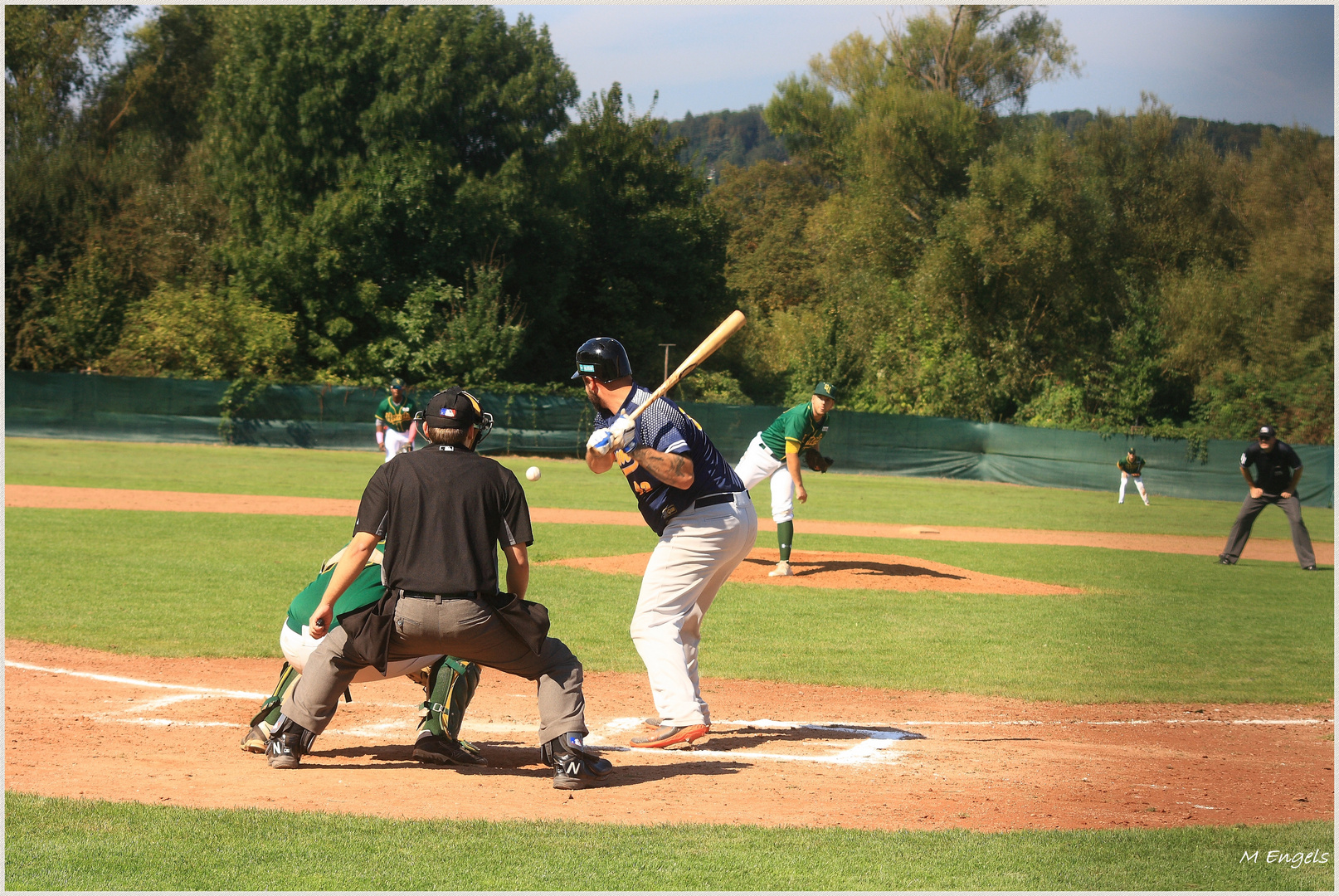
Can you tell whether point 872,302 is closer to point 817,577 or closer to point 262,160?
point 262,160

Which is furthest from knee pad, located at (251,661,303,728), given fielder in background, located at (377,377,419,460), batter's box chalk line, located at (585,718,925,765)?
fielder in background, located at (377,377,419,460)

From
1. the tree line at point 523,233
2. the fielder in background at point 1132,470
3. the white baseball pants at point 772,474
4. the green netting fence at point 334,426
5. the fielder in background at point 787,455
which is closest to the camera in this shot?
the fielder in background at point 787,455

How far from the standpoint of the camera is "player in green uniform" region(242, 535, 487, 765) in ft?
17.5

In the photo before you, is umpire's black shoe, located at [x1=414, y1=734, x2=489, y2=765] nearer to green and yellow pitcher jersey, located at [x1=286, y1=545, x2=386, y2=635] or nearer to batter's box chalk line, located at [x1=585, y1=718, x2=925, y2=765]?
batter's box chalk line, located at [x1=585, y1=718, x2=925, y2=765]

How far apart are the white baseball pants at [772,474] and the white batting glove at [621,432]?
6.99 m

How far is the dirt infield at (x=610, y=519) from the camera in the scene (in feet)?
59.4

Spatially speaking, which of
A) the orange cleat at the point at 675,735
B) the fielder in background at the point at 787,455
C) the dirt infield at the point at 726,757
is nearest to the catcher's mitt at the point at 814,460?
the fielder in background at the point at 787,455

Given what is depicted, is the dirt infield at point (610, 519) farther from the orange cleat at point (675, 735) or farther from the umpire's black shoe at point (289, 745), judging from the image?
the umpire's black shoe at point (289, 745)

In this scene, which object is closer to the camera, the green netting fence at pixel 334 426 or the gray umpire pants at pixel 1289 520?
the gray umpire pants at pixel 1289 520

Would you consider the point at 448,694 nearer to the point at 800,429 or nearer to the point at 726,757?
the point at 726,757

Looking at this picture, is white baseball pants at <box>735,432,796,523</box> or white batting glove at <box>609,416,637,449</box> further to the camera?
white baseball pants at <box>735,432,796,523</box>

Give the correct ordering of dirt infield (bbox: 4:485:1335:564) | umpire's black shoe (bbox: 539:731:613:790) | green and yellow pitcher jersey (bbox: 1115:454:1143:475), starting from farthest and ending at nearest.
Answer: green and yellow pitcher jersey (bbox: 1115:454:1143:475)
dirt infield (bbox: 4:485:1335:564)
umpire's black shoe (bbox: 539:731:613:790)


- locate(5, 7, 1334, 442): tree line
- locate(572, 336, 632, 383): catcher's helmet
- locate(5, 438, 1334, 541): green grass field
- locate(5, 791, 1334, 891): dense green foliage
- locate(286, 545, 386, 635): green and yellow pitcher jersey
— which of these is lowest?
locate(5, 438, 1334, 541): green grass field

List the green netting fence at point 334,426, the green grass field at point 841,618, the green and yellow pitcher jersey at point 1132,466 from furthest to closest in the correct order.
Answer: the green netting fence at point 334,426, the green and yellow pitcher jersey at point 1132,466, the green grass field at point 841,618
